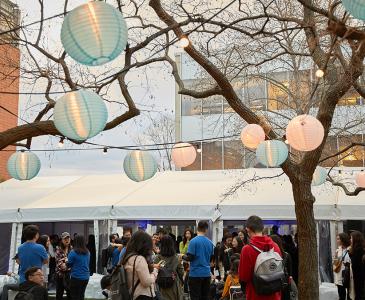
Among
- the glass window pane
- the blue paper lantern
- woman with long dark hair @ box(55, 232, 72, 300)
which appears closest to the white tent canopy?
woman with long dark hair @ box(55, 232, 72, 300)

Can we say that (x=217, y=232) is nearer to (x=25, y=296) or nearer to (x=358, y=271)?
(x=358, y=271)

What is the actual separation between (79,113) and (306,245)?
4.65m

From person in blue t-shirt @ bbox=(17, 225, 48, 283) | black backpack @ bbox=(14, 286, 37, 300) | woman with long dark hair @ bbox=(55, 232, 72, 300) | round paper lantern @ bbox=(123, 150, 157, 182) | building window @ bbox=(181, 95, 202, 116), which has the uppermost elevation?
building window @ bbox=(181, 95, 202, 116)

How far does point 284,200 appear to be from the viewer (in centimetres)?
1101

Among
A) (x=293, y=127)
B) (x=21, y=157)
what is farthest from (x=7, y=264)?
(x=293, y=127)

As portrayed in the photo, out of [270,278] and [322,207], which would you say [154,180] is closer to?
[322,207]

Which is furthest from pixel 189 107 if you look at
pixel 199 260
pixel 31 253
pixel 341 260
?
pixel 31 253

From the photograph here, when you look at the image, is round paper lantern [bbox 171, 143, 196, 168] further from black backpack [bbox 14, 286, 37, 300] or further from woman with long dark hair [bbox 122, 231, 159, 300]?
woman with long dark hair [bbox 122, 231, 159, 300]

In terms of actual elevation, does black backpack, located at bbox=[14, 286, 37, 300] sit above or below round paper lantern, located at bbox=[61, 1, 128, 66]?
below

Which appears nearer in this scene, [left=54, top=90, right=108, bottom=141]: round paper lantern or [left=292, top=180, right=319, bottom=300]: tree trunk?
[left=54, top=90, right=108, bottom=141]: round paper lantern

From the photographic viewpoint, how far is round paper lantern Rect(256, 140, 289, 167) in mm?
7383

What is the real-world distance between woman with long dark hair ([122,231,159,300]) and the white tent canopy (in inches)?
271

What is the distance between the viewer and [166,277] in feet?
19.2

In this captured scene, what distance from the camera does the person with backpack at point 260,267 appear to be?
172 inches
